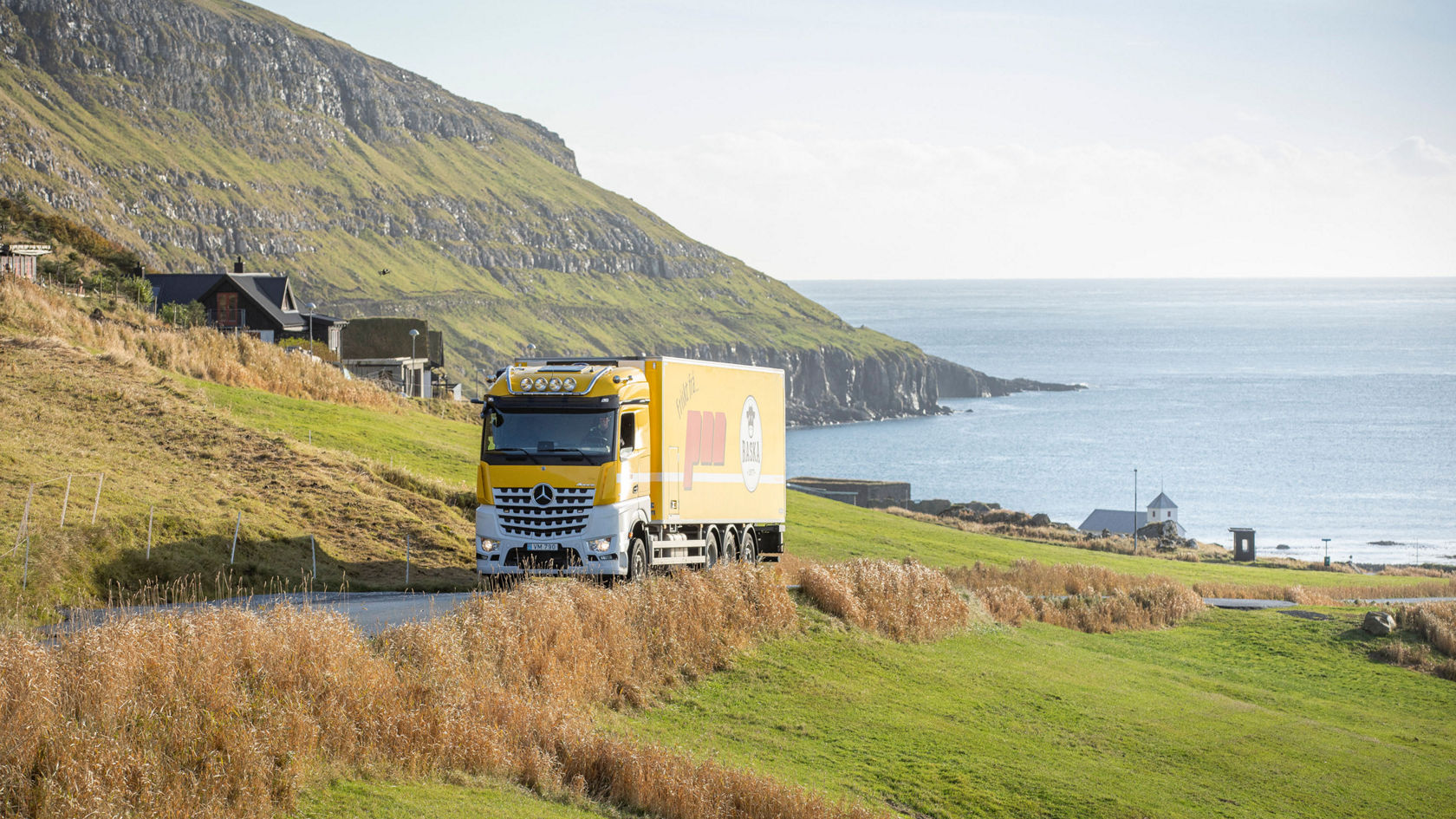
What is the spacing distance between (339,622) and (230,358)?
40714 millimetres

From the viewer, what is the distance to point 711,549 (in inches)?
1072

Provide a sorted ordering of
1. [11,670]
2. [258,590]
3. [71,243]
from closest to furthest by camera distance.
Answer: [11,670] → [258,590] → [71,243]

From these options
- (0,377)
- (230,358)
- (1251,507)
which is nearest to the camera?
(0,377)

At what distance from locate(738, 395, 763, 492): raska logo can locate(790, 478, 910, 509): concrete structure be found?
81.8m

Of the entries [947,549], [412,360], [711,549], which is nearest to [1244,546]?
[947,549]

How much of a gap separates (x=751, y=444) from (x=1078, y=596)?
57.7 feet

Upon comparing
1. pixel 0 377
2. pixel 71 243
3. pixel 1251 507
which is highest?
pixel 71 243

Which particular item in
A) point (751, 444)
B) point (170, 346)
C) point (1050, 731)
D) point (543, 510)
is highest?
point (170, 346)

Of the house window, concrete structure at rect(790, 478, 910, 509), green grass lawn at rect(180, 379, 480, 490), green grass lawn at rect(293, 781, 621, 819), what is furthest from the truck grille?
concrete structure at rect(790, 478, 910, 509)

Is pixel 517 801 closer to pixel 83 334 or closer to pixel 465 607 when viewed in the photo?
pixel 465 607

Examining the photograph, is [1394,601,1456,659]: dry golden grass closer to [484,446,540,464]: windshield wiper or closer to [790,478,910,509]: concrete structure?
[484,446,540,464]: windshield wiper

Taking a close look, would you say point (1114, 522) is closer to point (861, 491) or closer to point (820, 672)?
point (861, 491)

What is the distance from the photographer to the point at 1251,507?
138750 millimetres

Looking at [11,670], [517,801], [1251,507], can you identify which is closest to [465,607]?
[517,801]
